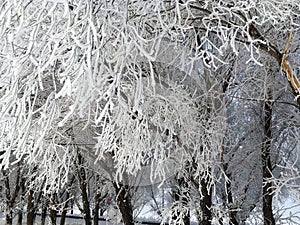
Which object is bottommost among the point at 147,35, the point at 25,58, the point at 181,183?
the point at 181,183

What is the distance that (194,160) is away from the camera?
589 centimetres

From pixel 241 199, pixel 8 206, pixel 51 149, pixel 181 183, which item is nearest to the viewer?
pixel 51 149

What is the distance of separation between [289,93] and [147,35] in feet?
14.9

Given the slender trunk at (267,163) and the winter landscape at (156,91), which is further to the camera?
the slender trunk at (267,163)

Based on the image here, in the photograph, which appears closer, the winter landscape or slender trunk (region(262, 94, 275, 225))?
the winter landscape

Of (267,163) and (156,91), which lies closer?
(156,91)

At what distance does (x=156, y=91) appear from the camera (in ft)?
18.1

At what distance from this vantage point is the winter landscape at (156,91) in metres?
2.62

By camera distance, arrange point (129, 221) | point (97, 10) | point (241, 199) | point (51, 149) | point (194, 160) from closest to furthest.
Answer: point (97, 10) → point (194, 160) → point (51, 149) → point (129, 221) → point (241, 199)

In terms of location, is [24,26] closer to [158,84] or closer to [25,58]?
[25,58]

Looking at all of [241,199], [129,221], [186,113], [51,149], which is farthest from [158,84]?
[241,199]

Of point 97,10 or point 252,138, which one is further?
point 252,138

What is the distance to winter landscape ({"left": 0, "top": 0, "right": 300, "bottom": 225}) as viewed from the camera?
8.61 feet

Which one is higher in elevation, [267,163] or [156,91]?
[156,91]
